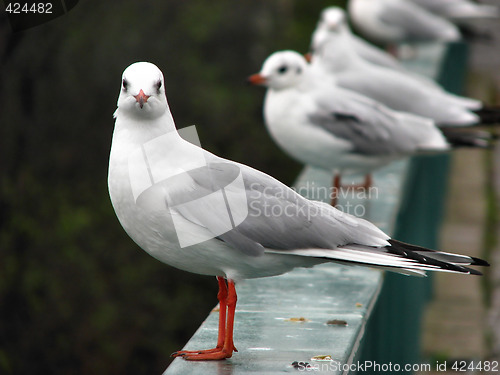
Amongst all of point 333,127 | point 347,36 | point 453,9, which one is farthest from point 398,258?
point 453,9

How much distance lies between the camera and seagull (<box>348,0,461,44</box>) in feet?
30.0

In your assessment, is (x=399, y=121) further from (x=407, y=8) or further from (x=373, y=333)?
(x=407, y=8)

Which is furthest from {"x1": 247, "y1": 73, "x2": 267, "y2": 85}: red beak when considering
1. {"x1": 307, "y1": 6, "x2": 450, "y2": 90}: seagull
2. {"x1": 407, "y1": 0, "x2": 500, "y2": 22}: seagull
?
{"x1": 407, "y1": 0, "x2": 500, "y2": 22}: seagull

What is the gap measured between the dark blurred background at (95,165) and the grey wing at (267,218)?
3803mm

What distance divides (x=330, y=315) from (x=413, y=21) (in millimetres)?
6918

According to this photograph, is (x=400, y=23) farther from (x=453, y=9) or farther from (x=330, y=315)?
(x=330, y=315)

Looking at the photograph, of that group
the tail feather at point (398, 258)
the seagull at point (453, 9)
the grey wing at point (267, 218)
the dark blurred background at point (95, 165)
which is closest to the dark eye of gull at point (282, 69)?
the dark blurred background at point (95, 165)

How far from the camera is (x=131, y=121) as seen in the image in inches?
100.0

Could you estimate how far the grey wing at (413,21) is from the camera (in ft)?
30.0

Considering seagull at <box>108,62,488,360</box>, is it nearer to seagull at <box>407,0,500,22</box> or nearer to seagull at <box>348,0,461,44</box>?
seagull at <box>348,0,461,44</box>

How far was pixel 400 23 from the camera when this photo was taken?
920cm

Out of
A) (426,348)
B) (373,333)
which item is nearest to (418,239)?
(426,348)

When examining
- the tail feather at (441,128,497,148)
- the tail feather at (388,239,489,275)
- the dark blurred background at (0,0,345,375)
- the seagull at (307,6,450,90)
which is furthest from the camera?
the seagull at (307,6,450,90)

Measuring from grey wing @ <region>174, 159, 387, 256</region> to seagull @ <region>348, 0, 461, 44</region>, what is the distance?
6.83 meters
